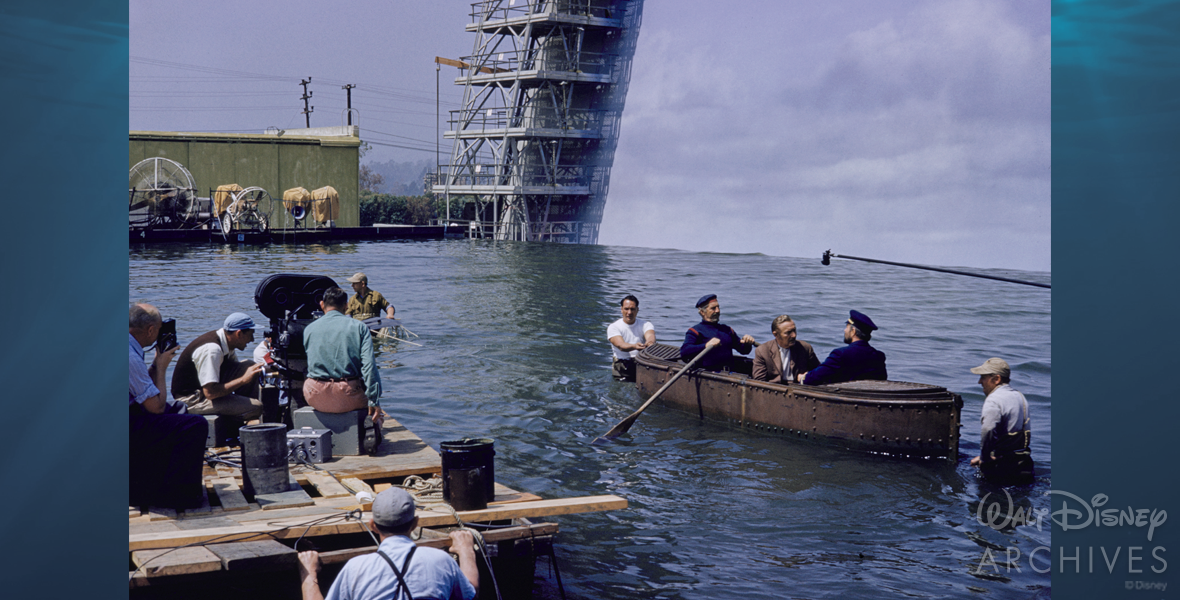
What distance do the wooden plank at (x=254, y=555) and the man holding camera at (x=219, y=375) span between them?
9.12ft

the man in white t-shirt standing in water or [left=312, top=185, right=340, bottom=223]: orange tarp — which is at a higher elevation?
[left=312, top=185, right=340, bottom=223]: orange tarp

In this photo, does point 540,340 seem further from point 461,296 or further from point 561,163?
point 561,163

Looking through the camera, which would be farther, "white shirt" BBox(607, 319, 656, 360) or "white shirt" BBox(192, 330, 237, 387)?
"white shirt" BBox(607, 319, 656, 360)

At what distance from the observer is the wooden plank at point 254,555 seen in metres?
5.77

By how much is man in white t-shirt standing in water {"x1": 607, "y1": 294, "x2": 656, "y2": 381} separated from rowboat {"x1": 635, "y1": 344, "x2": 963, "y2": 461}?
2.08 meters

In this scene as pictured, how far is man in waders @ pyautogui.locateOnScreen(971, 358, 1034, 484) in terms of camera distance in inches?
366

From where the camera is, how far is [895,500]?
9906 mm

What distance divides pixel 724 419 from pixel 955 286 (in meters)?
29.6

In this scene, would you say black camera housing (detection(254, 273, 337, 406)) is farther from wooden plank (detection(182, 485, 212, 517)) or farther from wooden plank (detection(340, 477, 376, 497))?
wooden plank (detection(182, 485, 212, 517))

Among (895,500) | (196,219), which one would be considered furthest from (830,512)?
(196,219)

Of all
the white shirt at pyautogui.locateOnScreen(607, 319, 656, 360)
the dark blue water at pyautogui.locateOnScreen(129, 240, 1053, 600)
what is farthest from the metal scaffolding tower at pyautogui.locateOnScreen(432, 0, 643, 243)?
the white shirt at pyautogui.locateOnScreen(607, 319, 656, 360)

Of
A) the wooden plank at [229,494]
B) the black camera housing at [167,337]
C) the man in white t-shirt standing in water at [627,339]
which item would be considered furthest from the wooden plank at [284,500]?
the man in white t-shirt standing in water at [627,339]

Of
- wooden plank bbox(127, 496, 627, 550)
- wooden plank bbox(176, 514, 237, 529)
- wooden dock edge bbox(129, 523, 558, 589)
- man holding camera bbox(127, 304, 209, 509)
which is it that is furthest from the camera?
man holding camera bbox(127, 304, 209, 509)

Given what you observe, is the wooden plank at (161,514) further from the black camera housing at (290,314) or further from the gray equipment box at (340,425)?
the black camera housing at (290,314)
